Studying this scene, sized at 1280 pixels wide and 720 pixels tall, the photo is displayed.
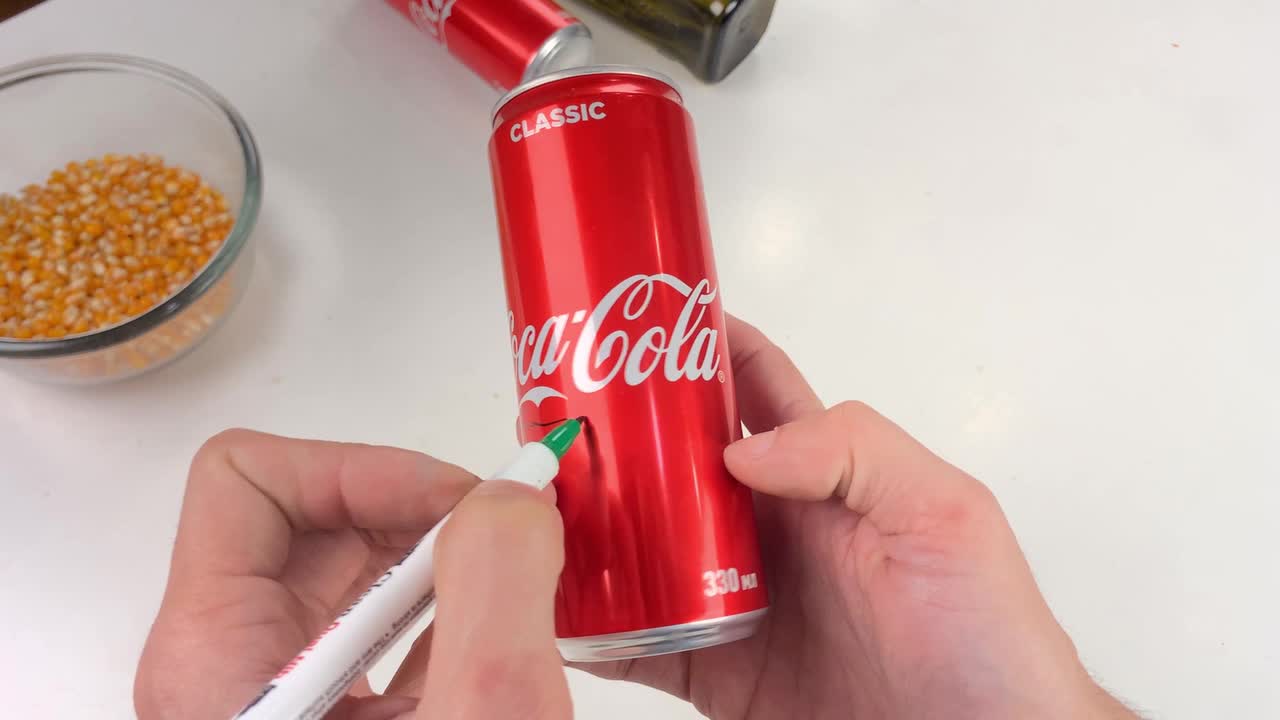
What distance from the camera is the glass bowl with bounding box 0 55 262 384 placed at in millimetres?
869

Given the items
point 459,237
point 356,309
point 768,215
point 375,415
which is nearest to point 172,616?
Result: point 375,415

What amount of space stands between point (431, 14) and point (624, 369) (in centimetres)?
75

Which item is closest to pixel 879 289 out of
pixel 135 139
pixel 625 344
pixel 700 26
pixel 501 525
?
pixel 700 26

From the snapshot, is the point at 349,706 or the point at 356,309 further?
the point at 356,309

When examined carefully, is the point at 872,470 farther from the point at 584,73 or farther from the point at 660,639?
the point at 584,73

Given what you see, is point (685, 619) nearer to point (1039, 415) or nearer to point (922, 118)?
point (1039, 415)

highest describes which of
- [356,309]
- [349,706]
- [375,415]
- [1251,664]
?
[356,309]

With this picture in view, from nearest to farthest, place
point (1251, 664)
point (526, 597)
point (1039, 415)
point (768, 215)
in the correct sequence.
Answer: point (526, 597) → point (1251, 664) → point (1039, 415) → point (768, 215)

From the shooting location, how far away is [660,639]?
549 mm

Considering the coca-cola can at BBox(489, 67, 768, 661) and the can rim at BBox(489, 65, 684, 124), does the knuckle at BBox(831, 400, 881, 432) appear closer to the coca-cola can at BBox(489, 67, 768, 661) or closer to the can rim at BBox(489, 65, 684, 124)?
the coca-cola can at BBox(489, 67, 768, 661)

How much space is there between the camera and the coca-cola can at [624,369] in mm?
555

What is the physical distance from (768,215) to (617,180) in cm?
52

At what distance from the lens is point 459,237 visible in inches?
40.1

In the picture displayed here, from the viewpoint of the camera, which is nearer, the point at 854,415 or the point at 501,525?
the point at 501,525
